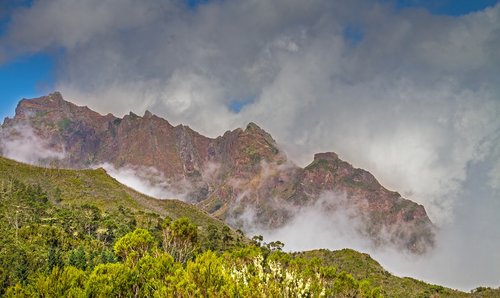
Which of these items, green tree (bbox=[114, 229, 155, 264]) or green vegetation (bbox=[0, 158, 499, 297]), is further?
green tree (bbox=[114, 229, 155, 264])

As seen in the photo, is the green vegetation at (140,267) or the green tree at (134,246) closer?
the green vegetation at (140,267)

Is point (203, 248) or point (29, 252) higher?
point (203, 248)

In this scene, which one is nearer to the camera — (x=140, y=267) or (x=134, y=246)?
(x=140, y=267)

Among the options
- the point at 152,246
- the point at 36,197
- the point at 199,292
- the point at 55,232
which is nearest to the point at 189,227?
the point at 152,246

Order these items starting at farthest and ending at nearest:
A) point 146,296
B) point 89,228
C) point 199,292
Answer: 1. point 89,228
2. point 146,296
3. point 199,292

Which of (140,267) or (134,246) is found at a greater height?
(134,246)

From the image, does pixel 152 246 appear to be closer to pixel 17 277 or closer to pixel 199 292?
pixel 17 277

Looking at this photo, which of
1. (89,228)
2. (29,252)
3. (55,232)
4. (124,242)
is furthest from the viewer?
(89,228)

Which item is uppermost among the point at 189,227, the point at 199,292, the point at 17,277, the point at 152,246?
the point at 189,227

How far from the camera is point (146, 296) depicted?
6091cm

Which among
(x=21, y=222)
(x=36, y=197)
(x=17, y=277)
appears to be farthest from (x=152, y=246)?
(x=36, y=197)

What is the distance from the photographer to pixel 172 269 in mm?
63125

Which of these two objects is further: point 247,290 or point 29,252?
point 29,252

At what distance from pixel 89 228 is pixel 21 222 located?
24.9 m
